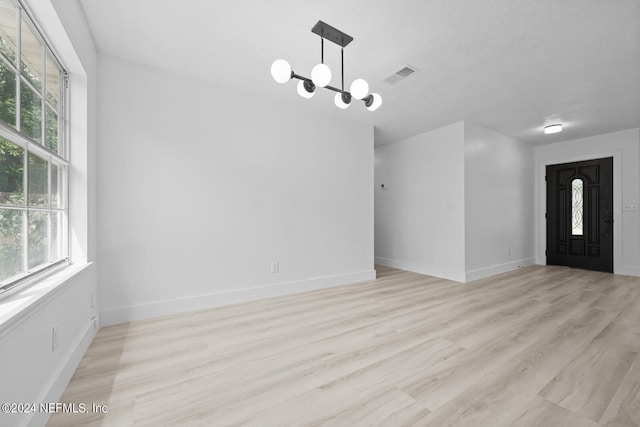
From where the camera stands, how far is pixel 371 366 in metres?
1.92

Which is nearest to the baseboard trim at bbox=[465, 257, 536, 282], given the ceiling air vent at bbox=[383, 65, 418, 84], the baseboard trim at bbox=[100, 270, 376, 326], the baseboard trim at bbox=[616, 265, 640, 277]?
the baseboard trim at bbox=[616, 265, 640, 277]

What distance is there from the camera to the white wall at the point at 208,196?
8.85 feet

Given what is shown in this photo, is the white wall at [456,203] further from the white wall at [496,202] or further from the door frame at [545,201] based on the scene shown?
the door frame at [545,201]

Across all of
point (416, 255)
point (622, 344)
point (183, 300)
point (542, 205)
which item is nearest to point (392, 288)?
point (416, 255)

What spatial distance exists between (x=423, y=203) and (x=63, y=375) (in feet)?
16.7

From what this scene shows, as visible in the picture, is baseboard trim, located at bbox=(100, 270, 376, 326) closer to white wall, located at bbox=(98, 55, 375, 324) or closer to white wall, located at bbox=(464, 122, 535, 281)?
white wall, located at bbox=(98, 55, 375, 324)

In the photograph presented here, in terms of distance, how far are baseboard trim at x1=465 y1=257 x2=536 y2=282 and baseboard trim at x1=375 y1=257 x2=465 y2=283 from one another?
0.51ft

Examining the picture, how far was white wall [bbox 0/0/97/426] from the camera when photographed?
1162 mm

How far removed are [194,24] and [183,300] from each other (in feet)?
8.75

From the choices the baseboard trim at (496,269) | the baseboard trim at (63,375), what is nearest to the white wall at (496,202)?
the baseboard trim at (496,269)

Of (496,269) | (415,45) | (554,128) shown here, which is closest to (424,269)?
(496,269)

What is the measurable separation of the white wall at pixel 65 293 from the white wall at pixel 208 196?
0.23 m

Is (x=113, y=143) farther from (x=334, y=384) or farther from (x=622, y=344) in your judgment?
(x=622, y=344)

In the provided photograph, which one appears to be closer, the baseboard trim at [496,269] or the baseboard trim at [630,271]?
the baseboard trim at [496,269]
